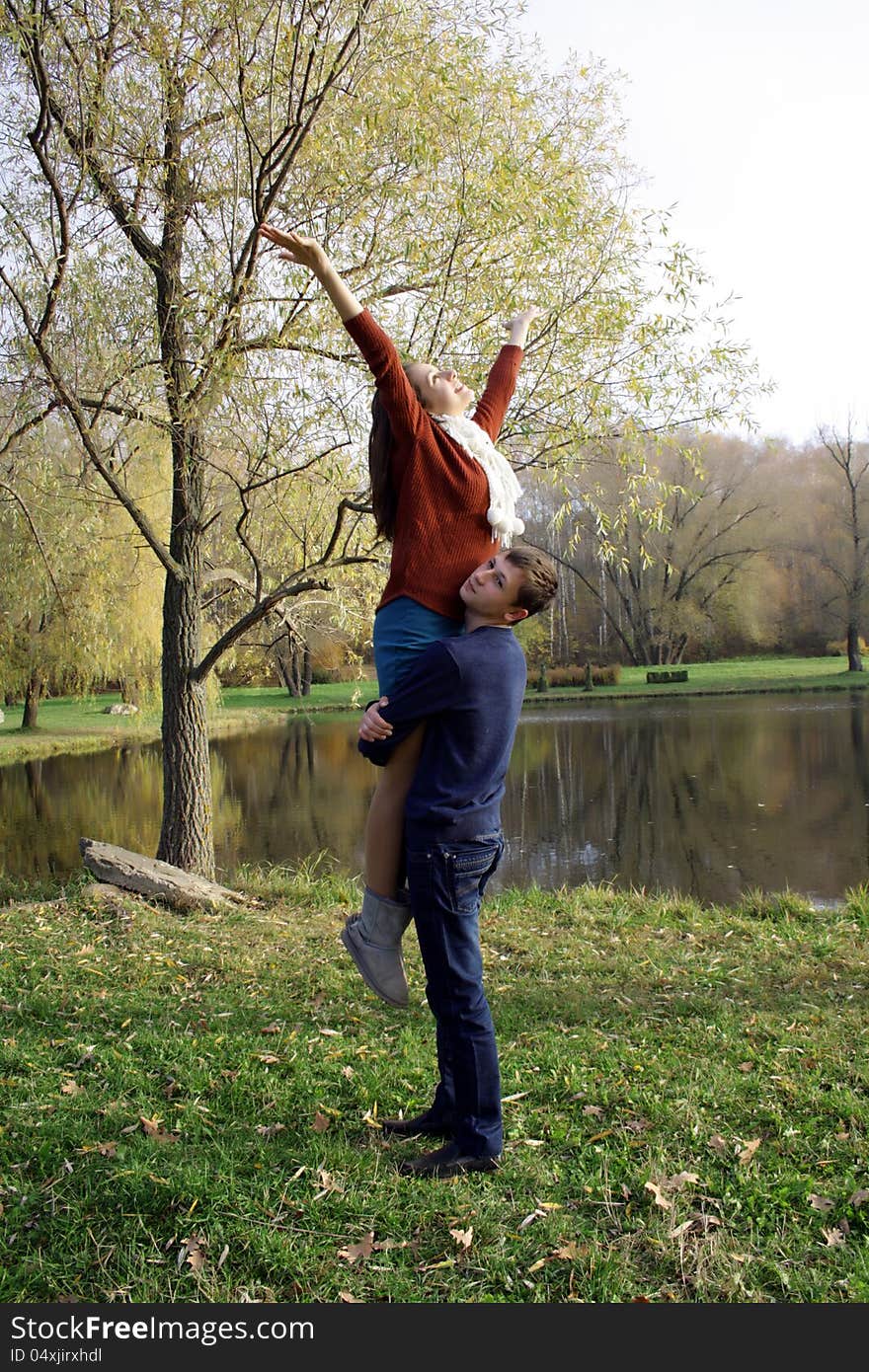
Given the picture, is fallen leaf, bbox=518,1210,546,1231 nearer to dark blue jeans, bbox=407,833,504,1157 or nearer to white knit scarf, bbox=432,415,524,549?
dark blue jeans, bbox=407,833,504,1157

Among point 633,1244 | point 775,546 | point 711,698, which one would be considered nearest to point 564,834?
point 633,1244

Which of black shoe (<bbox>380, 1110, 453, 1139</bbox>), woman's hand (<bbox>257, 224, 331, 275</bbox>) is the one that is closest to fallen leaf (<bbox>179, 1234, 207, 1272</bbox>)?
black shoe (<bbox>380, 1110, 453, 1139</bbox>)

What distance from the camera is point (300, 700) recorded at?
34125mm

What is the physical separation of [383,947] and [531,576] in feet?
3.53

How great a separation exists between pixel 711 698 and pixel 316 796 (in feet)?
61.7

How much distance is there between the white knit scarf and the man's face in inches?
6.7

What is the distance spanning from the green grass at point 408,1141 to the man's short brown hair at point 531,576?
1.55 metres

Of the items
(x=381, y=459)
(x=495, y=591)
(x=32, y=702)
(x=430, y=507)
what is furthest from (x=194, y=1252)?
(x=32, y=702)

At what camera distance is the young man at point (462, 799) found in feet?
8.39

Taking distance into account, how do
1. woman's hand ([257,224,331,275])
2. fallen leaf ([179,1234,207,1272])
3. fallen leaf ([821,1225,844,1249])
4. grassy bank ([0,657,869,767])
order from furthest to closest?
grassy bank ([0,657,869,767]) → woman's hand ([257,224,331,275]) → fallen leaf ([821,1225,844,1249]) → fallen leaf ([179,1234,207,1272])

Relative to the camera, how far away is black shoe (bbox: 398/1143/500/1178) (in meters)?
2.68

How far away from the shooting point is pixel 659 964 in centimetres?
509

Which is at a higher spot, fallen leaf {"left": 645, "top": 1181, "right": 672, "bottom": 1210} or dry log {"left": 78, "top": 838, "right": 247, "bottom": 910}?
dry log {"left": 78, "top": 838, "right": 247, "bottom": 910}

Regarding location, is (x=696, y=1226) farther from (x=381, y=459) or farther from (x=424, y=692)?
(x=381, y=459)
